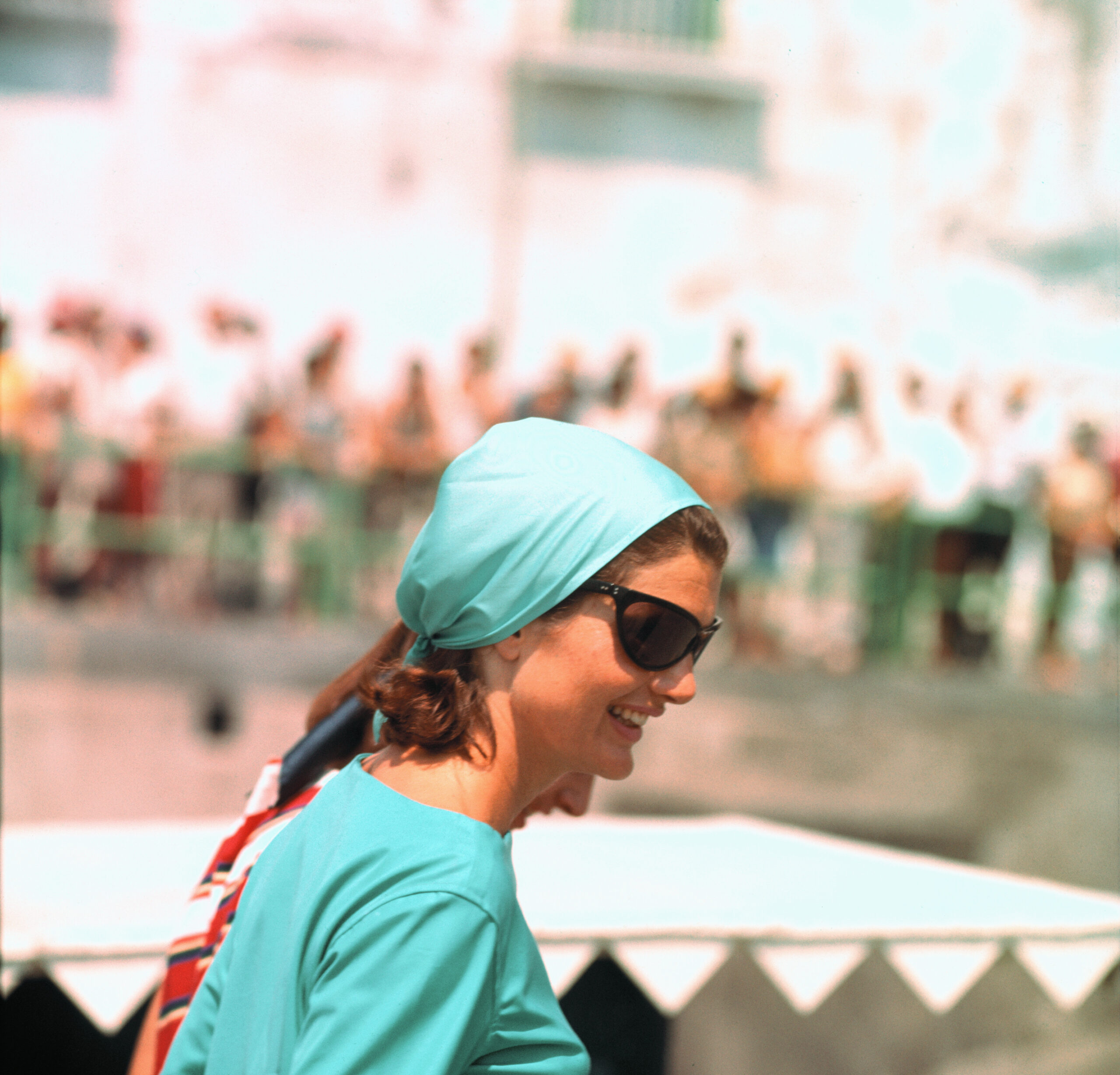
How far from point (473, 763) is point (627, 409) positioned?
6765 mm

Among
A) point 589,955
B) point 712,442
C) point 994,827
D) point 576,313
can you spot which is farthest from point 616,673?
point 576,313

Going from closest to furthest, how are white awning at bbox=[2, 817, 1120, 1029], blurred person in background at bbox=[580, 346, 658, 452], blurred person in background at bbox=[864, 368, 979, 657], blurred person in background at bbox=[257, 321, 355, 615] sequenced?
white awning at bbox=[2, 817, 1120, 1029] → blurred person in background at bbox=[257, 321, 355, 615] → blurred person in background at bbox=[580, 346, 658, 452] → blurred person in background at bbox=[864, 368, 979, 657]

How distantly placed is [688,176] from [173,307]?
448 cm

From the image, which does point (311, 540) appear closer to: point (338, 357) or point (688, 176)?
point (338, 357)

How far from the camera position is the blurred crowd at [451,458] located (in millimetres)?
7246

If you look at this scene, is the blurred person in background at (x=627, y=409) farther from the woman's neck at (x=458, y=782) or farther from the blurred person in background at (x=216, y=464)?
the woman's neck at (x=458, y=782)

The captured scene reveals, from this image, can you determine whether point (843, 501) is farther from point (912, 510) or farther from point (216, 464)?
point (216, 464)

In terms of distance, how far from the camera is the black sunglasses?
1234 mm

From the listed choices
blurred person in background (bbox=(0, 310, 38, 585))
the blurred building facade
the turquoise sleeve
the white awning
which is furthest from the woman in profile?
the blurred building facade

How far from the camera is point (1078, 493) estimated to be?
837 cm

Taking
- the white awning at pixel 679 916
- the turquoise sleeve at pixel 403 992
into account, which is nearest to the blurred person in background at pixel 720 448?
the white awning at pixel 679 916

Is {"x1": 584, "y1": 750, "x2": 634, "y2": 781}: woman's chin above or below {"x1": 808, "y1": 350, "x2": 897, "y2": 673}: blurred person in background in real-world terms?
above

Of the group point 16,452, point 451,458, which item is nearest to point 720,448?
point 451,458

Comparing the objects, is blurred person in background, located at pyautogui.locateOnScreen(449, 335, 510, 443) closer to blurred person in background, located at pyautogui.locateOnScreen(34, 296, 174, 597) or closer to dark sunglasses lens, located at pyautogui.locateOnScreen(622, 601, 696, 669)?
blurred person in background, located at pyautogui.locateOnScreen(34, 296, 174, 597)
